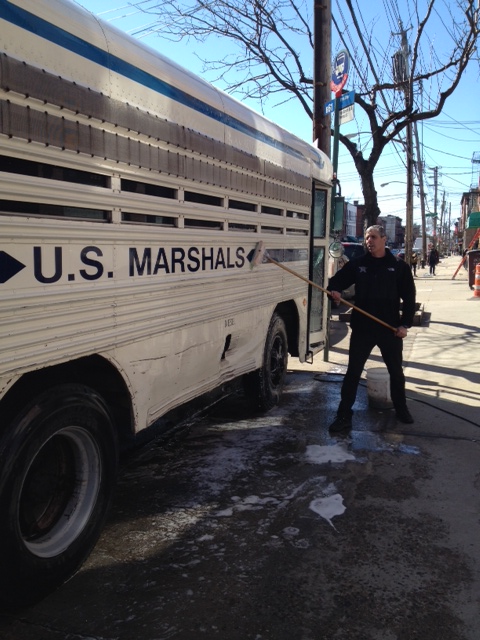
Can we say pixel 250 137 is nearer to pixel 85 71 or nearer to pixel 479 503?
pixel 85 71

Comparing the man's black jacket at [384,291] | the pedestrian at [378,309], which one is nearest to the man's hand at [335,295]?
the pedestrian at [378,309]

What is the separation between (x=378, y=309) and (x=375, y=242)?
656 millimetres

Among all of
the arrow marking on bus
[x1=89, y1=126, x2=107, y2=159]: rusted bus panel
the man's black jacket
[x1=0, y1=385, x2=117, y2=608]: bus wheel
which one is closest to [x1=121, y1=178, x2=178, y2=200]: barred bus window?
[x1=89, y1=126, x2=107, y2=159]: rusted bus panel

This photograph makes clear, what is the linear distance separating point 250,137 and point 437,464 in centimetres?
315

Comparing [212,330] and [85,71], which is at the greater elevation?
[85,71]

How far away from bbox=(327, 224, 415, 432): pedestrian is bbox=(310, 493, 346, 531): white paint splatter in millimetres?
1510

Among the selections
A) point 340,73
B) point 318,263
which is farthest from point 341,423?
point 340,73

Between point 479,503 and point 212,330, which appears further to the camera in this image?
point 212,330

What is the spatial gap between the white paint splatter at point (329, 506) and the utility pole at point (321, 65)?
644 cm

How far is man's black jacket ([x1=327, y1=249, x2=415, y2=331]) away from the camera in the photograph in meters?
5.31

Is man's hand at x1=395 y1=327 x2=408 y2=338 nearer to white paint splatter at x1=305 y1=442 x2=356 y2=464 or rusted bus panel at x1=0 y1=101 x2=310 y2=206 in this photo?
white paint splatter at x1=305 y1=442 x2=356 y2=464

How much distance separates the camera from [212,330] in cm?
416

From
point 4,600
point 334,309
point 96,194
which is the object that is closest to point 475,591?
point 4,600

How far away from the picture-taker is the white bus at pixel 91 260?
2.33 meters
